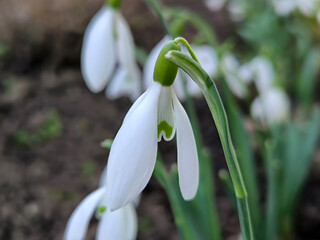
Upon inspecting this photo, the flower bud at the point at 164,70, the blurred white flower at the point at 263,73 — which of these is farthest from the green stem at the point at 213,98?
the blurred white flower at the point at 263,73

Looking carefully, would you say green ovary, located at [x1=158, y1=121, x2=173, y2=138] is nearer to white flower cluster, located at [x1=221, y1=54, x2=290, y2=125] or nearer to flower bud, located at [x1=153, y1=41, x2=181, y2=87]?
flower bud, located at [x1=153, y1=41, x2=181, y2=87]


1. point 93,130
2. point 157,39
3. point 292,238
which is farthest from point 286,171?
point 157,39

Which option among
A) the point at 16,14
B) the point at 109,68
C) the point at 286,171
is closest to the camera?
the point at 109,68

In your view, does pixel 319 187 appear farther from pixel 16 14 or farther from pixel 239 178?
pixel 16 14

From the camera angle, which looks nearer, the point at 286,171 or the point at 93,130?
the point at 286,171

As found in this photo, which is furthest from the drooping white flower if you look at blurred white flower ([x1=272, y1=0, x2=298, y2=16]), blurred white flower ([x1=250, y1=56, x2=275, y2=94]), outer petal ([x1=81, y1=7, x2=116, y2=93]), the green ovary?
blurred white flower ([x1=272, y1=0, x2=298, y2=16])

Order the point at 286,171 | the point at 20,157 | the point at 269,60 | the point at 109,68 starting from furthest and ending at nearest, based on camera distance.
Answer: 1. the point at 20,157
2. the point at 269,60
3. the point at 286,171
4. the point at 109,68
